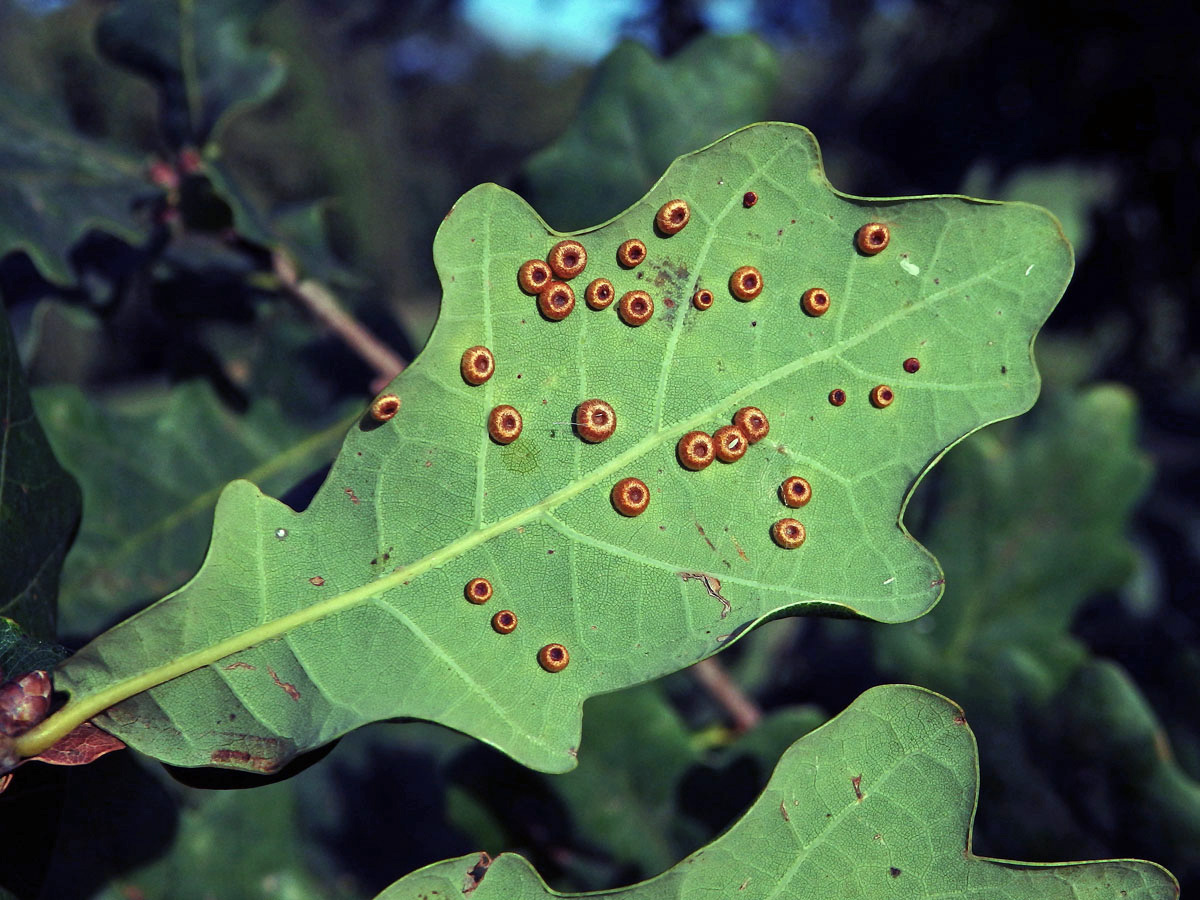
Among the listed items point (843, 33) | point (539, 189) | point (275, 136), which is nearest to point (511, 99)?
point (275, 136)

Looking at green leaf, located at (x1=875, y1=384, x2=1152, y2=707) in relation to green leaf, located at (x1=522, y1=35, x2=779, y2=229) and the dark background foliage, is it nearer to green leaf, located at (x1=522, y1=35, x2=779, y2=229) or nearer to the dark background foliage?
the dark background foliage

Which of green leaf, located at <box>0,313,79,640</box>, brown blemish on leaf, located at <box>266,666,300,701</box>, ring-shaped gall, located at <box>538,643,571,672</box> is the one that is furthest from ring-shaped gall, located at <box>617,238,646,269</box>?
green leaf, located at <box>0,313,79,640</box>

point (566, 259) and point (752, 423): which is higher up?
point (566, 259)

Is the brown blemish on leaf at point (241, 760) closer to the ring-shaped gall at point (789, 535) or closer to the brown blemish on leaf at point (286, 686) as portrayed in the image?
the brown blemish on leaf at point (286, 686)

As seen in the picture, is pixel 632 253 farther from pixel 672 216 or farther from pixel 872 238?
pixel 872 238

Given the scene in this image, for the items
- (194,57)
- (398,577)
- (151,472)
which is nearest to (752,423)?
(398,577)

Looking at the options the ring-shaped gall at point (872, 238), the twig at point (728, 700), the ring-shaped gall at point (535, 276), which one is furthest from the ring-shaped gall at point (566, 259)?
the twig at point (728, 700)

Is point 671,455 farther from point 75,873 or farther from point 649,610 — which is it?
point 75,873
